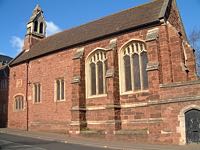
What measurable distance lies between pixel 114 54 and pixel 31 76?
11.9 meters

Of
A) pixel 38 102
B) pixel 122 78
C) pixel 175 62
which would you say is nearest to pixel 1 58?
pixel 38 102

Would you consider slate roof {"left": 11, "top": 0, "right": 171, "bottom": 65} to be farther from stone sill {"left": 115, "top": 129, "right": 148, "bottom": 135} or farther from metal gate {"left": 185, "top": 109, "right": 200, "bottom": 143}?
stone sill {"left": 115, "top": 129, "right": 148, "bottom": 135}

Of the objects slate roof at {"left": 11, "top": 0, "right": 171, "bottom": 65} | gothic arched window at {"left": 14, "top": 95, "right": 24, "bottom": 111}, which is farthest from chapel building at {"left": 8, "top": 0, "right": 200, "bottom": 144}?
gothic arched window at {"left": 14, "top": 95, "right": 24, "bottom": 111}

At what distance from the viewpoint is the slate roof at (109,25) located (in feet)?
71.4

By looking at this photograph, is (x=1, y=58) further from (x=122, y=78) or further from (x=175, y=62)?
(x=175, y=62)

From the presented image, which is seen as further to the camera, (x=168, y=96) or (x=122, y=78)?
(x=122, y=78)

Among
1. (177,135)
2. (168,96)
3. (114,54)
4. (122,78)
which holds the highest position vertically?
(114,54)

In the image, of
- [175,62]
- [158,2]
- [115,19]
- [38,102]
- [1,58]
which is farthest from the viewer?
[1,58]

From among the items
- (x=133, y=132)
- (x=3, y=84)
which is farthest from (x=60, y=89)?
(x=3, y=84)

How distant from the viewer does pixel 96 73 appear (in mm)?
24031

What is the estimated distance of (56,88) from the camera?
26.8 m

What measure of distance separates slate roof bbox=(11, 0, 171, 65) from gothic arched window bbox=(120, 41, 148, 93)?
63.7 inches

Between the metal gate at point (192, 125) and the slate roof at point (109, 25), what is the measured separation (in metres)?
7.38

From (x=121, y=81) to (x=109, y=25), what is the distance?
6239 millimetres
